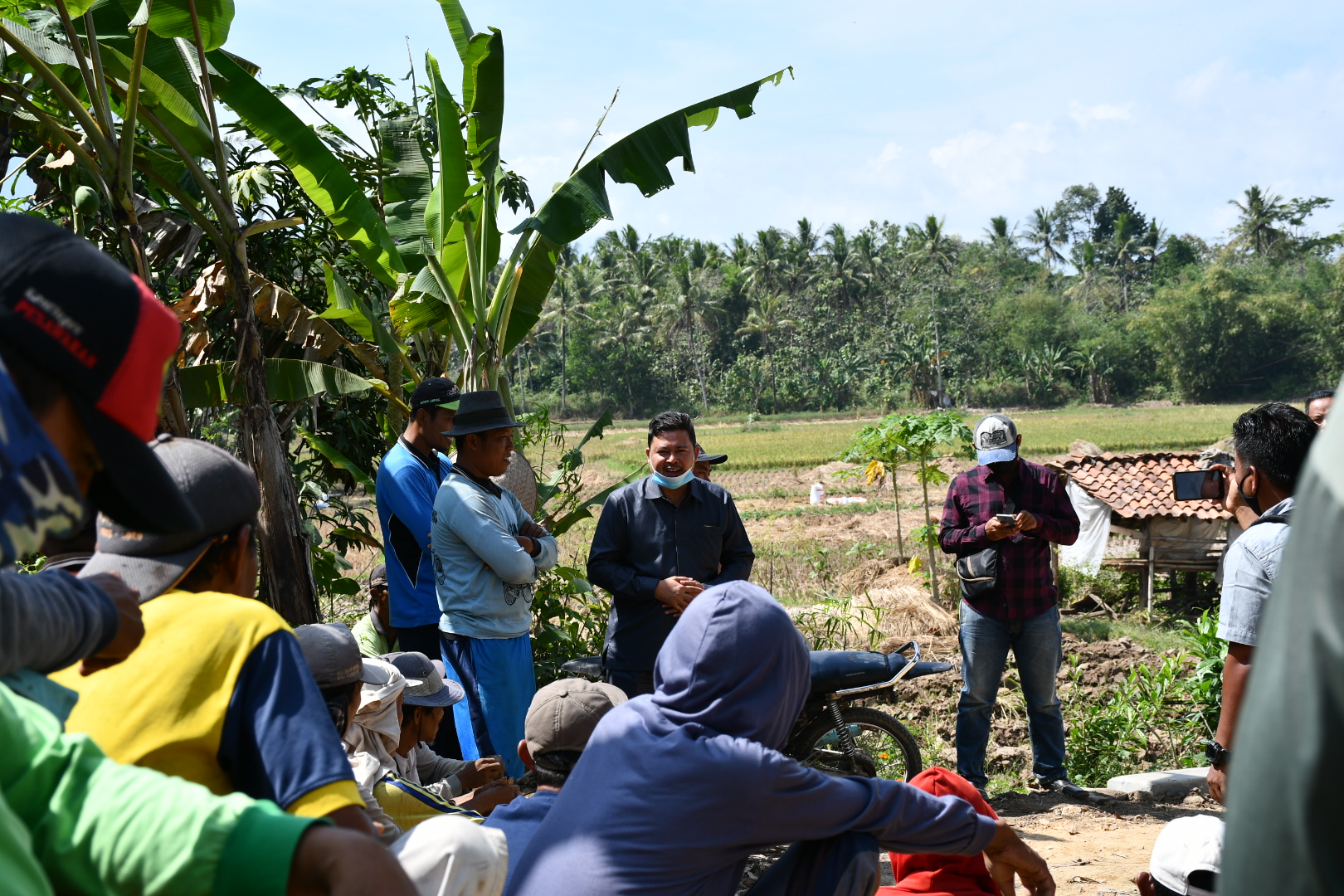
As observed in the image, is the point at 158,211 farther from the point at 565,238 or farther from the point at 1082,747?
the point at 1082,747

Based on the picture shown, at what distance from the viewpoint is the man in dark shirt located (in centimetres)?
470

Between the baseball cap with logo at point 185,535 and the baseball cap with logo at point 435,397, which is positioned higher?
the baseball cap with logo at point 435,397

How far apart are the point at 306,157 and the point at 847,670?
4.00 meters

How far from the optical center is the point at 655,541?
4711 mm

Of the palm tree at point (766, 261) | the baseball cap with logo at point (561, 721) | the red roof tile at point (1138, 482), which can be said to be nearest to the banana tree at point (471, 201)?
the baseball cap with logo at point (561, 721)

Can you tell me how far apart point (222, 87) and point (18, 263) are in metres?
5.12

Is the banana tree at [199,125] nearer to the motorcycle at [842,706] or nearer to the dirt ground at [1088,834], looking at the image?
the motorcycle at [842,706]

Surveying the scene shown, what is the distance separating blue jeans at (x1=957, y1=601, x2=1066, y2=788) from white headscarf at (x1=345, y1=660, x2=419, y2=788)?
316 cm

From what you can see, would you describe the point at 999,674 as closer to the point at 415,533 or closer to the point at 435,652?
the point at 435,652

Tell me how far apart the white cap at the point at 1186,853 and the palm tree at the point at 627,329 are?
51871 millimetres

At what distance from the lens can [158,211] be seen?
6.38 m

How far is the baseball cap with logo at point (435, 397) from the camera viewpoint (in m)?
4.63

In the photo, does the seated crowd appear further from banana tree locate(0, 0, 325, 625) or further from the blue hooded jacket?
banana tree locate(0, 0, 325, 625)

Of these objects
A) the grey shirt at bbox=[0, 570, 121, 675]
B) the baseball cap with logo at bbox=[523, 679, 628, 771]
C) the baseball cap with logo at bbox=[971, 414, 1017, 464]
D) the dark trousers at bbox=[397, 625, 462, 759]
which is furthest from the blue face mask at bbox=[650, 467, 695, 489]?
the grey shirt at bbox=[0, 570, 121, 675]
